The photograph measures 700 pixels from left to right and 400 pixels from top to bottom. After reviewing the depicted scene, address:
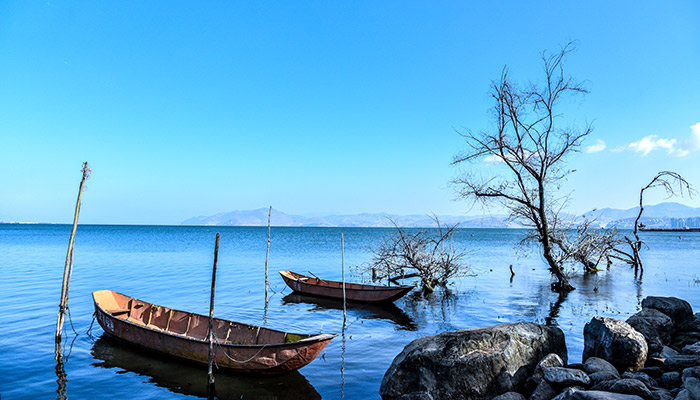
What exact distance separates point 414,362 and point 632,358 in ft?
16.0

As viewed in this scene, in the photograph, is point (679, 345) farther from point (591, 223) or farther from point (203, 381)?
point (591, 223)

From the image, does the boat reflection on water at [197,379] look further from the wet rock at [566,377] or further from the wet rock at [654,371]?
the wet rock at [654,371]

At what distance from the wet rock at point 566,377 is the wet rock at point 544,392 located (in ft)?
0.35

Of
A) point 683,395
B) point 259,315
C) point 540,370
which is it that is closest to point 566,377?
point 540,370

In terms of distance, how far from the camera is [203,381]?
10688 mm

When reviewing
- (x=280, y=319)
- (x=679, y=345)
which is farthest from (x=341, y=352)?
(x=679, y=345)

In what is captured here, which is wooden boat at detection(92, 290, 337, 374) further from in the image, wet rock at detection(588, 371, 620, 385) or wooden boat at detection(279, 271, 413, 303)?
wooden boat at detection(279, 271, 413, 303)

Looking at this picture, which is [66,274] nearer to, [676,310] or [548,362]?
[548,362]

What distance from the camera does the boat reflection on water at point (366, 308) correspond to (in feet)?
57.7

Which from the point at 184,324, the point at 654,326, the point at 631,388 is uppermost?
the point at 654,326

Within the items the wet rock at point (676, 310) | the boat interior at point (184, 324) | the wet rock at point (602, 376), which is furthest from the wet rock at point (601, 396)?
the wet rock at point (676, 310)

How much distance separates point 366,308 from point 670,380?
560 inches

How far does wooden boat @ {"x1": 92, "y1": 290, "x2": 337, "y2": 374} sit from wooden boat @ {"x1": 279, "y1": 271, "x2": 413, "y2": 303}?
31.2 feet

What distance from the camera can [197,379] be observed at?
10820mm
